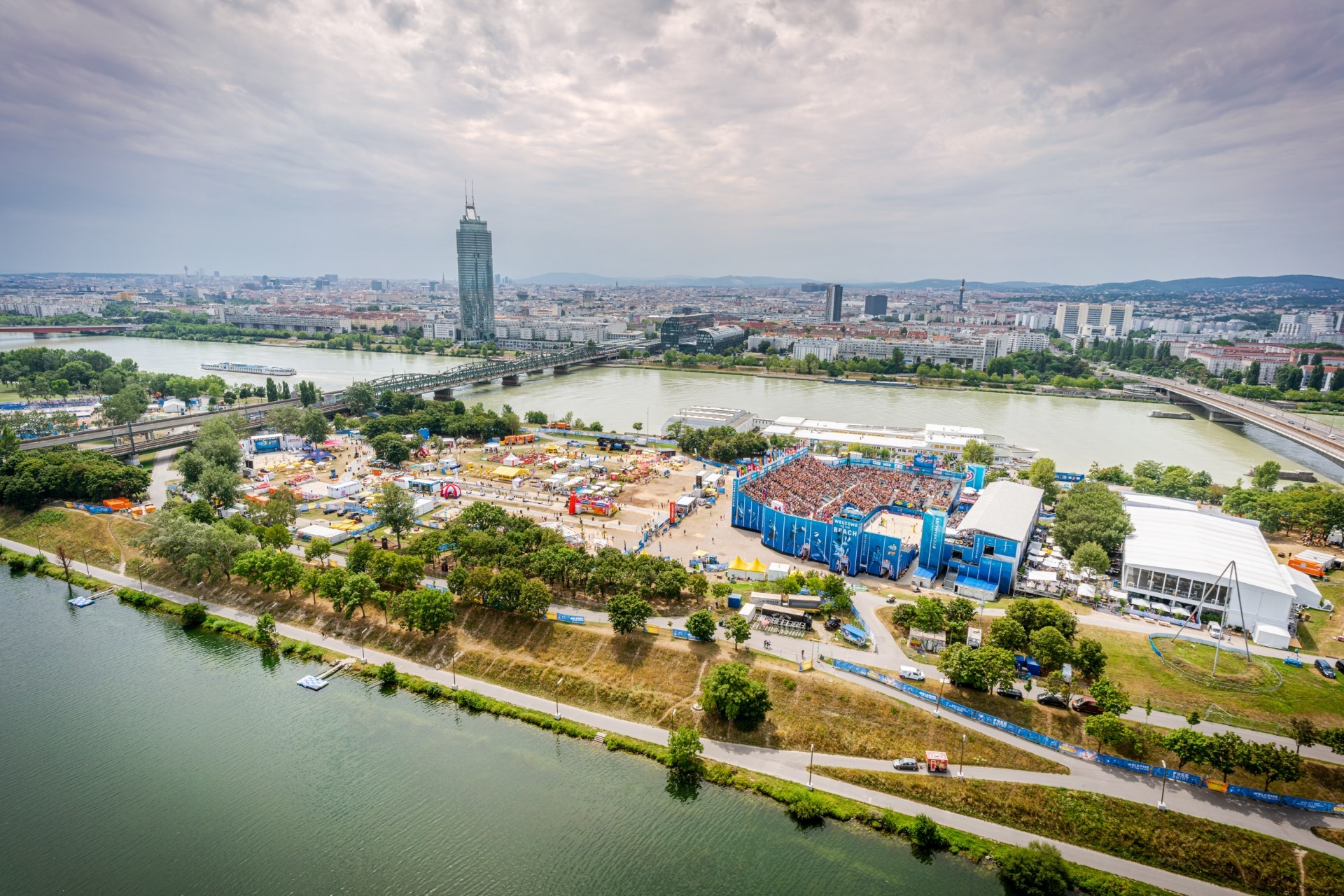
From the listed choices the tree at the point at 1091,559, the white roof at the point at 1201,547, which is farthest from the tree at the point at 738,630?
the white roof at the point at 1201,547

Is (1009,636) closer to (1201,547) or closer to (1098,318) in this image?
(1201,547)

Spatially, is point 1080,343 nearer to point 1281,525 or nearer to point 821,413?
point 821,413

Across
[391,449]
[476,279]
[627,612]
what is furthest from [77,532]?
[476,279]

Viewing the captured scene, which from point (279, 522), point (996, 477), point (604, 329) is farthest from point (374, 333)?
point (996, 477)

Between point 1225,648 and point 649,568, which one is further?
point 649,568

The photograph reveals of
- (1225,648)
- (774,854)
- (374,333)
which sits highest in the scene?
(374,333)

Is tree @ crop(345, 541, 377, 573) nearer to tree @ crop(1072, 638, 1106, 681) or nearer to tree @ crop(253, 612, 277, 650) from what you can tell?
tree @ crop(253, 612, 277, 650)

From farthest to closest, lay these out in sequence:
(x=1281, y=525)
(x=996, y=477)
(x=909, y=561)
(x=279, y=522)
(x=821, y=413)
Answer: (x=821, y=413), (x=996, y=477), (x=1281, y=525), (x=279, y=522), (x=909, y=561)

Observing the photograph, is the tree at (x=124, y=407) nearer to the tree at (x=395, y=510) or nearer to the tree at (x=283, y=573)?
the tree at (x=395, y=510)
